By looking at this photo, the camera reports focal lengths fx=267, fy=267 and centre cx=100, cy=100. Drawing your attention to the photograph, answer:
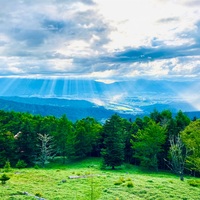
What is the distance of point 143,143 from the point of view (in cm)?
6400

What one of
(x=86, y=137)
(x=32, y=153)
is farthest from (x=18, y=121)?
(x=86, y=137)

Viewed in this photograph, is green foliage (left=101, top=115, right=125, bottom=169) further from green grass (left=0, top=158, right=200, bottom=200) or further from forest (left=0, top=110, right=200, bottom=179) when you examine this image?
green grass (left=0, top=158, right=200, bottom=200)

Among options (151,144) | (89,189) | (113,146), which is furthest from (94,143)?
(89,189)

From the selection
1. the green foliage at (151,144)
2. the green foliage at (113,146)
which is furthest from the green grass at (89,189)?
the green foliage at (151,144)

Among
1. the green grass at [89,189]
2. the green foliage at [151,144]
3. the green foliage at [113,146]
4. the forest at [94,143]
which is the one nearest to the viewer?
the green grass at [89,189]

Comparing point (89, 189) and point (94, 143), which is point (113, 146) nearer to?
point (94, 143)

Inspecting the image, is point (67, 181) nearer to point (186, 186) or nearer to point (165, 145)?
point (186, 186)

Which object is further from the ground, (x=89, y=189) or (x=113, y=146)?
(x=113, y=146)

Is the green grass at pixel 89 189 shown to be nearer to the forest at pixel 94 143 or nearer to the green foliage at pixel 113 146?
the forest at pixel 94 143

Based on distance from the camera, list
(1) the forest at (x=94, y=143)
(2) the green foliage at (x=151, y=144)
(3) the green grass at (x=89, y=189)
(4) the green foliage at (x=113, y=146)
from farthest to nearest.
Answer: (2) the green foliage at (x=151, y=144) → (1) the forest at (x=94, y=143) → (4) the green foliage at (x=113, y=146) → (3) the green grass at (x=89, y=189)

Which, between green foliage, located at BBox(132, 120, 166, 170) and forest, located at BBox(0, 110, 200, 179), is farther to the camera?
green foliage, located at BBox(132, 120, 166, 170)

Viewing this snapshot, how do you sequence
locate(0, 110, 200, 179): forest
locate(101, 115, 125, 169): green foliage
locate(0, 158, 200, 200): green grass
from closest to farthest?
1. locate(0, 158, 200, 200): green grass
2. locate(101, 115, 125, 169): green foliage
3. locate(0, 110, 200, 179): forest

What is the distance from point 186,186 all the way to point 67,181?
14.2 metres

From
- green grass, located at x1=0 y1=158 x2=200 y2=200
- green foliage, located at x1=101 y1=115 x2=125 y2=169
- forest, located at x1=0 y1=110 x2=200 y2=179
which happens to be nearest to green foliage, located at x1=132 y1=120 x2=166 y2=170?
forest, located at x1=0 y1=110 x2=200 y2=179
